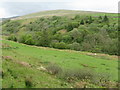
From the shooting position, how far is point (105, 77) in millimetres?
18922

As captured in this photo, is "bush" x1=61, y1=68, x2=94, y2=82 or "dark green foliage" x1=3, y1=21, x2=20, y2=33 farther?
"dark green foliage" x1=3, y1=21, x2=20, y2=33

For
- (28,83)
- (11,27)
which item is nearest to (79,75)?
(28,83)

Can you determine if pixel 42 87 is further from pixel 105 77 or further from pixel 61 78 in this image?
pixel 105 77

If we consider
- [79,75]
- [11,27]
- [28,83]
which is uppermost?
[28,83]

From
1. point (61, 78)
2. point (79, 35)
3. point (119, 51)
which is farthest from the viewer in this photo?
point (79, 35)

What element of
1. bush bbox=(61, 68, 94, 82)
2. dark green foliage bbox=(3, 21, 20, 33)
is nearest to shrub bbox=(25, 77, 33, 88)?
bush bbox=(61, 68, 94, 82)

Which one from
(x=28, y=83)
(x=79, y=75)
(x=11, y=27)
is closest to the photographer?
(x=28, y=83)

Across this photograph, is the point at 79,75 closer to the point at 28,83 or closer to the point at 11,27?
the point at 28,83

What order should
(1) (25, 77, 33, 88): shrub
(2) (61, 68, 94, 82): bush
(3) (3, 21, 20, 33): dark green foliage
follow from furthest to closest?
(3) (3, 21, 20, 33): dark green foliage < (2) (61, 68, 94, 82): bush < (1) (25, 77, 33, 88): shrub

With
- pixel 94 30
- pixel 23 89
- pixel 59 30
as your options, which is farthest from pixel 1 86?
pixel 59 30

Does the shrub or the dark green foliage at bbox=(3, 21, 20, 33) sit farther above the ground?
the shrub

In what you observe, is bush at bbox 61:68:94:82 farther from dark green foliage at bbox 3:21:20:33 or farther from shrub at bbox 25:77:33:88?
dark green foliage at bbox 3:21:20:33

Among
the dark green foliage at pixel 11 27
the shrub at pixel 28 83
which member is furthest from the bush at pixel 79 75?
the dark green foliage at pixel 11 27

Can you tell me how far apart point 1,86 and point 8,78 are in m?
1.59
